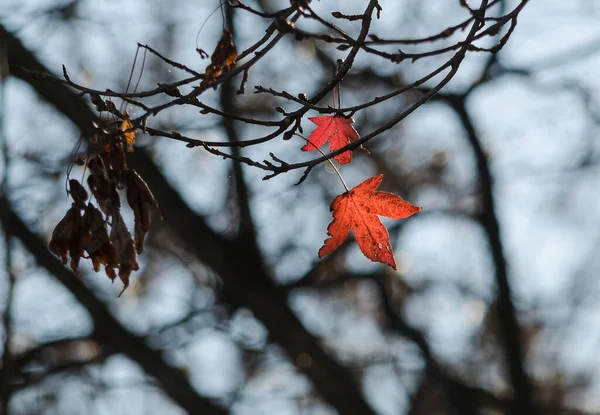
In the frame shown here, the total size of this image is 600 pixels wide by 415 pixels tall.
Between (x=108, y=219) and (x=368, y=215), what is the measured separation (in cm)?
78

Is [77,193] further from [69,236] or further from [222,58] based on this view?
[222,58]

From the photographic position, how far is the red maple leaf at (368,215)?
2.37m

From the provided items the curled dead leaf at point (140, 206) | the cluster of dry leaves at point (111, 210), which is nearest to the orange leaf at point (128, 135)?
the cluster of dry leaves at point (111, 210)

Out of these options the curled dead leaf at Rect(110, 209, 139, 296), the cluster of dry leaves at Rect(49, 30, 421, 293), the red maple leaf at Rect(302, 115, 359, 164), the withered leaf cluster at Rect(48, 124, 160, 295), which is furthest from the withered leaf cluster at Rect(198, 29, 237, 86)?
the red maple leaf at Rect(302, 115, 359, 164)

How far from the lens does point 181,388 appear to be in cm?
796

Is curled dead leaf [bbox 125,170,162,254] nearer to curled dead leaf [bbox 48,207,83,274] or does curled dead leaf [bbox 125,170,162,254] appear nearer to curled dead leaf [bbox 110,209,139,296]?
curled dead leaf [bbox 110,209,139,296]

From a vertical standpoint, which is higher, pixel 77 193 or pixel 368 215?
pixel 368 215

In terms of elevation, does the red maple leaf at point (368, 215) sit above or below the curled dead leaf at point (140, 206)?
above

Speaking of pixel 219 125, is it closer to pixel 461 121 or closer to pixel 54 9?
pixel 54 9

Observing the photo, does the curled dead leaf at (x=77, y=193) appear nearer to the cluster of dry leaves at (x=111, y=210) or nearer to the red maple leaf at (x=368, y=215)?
the cluster of dry leaves at (x=111, y=210)

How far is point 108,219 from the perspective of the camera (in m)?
2.06

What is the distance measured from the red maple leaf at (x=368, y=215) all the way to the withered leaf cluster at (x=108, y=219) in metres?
0.57

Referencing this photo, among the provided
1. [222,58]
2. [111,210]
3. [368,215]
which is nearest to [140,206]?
[111,210]

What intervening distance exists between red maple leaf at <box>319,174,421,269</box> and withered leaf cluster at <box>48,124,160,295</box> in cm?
57
